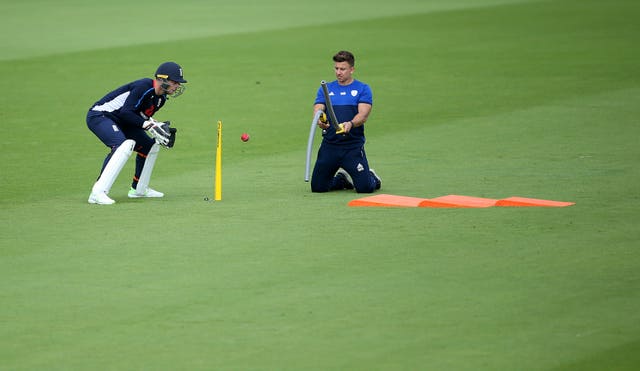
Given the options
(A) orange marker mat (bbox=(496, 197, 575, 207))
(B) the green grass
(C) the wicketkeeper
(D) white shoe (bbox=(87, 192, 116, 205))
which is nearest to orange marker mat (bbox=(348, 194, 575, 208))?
(A) orange marker mat (bbox=(496, 197, 575, 207))

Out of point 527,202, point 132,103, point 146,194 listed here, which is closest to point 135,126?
point 132,103

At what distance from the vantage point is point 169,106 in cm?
2412

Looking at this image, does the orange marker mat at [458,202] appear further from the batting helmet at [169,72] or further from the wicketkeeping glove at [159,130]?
the batting helmet at [169,72]

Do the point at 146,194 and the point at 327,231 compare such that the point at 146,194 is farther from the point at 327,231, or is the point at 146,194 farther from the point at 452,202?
the point at 452,202

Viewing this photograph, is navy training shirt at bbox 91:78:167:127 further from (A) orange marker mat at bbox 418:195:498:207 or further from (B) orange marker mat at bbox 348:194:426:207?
(A) orange marker mat at bbox 418:195:498:207

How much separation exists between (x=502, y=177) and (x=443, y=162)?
5.39 ft

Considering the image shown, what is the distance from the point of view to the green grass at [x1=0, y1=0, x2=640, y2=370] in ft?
30.6

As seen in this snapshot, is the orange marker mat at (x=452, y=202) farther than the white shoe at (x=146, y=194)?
No

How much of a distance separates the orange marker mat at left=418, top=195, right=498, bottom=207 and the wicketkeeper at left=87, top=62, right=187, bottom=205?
123 inches

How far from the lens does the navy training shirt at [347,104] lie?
607 inches

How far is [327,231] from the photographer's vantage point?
13055 mm

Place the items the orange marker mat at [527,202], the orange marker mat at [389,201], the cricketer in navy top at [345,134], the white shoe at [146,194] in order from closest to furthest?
the orange marker mat at [527,202] < the orange marker mat at [389,201] < the cricketer in navy top at [345,134] < the white shoe at [146,194]

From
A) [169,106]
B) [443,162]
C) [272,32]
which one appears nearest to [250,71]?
[169,106]

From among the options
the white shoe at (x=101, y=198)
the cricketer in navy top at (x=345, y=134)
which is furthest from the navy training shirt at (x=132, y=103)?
the cricketer in navy top at (x=345, y=134)
